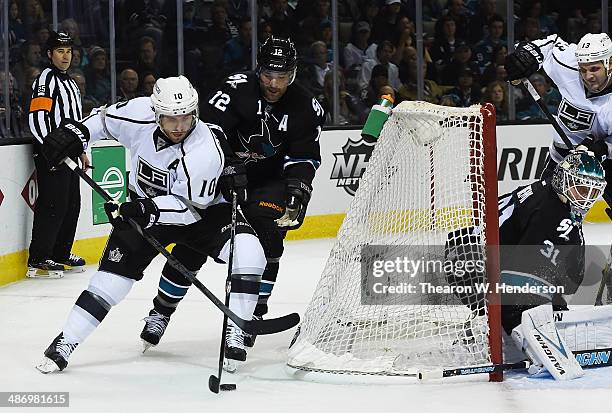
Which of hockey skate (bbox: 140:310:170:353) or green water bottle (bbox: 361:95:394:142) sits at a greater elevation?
green water bottle (bbox: 361:95:394:142)

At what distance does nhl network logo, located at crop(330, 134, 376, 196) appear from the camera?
7.52 meters

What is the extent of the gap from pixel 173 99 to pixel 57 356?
93cm

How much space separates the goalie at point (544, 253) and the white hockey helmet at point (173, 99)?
99 centimetres

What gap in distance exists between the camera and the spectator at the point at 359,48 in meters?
8.28

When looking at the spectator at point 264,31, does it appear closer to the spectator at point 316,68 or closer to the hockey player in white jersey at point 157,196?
the spectator at point 316,68

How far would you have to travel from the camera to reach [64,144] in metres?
3.95

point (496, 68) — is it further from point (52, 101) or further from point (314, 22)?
point (52, 101)

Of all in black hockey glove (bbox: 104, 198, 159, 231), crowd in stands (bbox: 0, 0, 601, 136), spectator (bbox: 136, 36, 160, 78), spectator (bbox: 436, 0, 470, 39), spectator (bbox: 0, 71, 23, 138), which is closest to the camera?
black hockey glove (bbox: 104, 198, 159, 231)

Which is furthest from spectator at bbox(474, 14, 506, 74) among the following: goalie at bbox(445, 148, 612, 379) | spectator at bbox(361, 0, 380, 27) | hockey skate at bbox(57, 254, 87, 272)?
goalie at bbox(445, 148, 612, 379)

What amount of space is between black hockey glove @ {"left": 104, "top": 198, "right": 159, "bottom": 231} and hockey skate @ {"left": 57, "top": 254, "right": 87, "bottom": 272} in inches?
91.5

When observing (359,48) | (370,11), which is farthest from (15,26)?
(370,11)

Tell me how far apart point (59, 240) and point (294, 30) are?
8.70 ft

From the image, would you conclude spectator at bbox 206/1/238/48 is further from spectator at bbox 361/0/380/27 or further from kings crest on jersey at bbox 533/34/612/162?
kings crest on jersey at bbox 533/34/612/162

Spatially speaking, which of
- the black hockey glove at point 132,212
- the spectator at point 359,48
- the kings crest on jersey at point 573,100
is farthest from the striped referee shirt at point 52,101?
the spectator at point 359,48
